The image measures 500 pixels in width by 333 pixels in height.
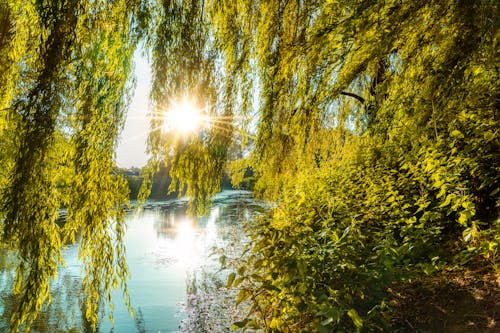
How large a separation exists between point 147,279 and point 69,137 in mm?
5507

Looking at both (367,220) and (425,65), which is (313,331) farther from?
(425,65)

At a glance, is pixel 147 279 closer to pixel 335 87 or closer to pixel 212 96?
pixel 212 96

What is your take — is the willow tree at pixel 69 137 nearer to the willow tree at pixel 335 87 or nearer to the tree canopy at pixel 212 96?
the tree canopy at pixel 212 96

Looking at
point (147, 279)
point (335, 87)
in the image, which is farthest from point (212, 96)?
point (147, 279)

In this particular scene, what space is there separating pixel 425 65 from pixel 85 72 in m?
2.02

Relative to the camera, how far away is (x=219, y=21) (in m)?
2.39

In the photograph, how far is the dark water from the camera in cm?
493

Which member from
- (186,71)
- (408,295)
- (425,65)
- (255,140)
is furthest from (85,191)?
(408,295)

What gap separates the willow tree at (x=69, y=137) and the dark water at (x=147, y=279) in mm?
342

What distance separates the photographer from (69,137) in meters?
2.07

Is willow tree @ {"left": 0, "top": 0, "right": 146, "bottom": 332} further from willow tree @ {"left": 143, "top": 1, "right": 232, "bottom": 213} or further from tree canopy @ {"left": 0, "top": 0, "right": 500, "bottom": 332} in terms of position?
willow tree @ {"left": 143, "top": 1, "right": 232, "bottom": 213}

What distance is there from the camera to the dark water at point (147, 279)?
4926 mm

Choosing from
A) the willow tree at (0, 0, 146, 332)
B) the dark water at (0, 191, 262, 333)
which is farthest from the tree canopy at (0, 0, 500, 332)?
the dark water at (0, 191, 262, 333)

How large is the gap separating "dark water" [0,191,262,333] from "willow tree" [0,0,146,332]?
342 mm
